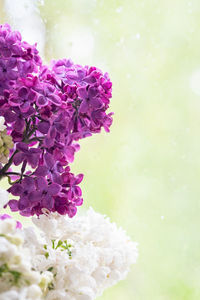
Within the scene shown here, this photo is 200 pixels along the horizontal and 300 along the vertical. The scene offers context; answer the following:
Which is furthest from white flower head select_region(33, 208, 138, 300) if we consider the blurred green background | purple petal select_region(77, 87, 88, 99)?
the blurred green background

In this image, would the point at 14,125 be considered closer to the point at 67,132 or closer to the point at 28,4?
the point at 67,132

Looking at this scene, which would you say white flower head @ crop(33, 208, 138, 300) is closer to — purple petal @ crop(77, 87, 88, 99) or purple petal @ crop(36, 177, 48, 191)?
purple petal @ crop(36, 177, 48, 191)

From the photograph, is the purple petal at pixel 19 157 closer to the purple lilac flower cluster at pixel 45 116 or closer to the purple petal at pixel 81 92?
the purple lilac flower cluster at pixel 45 116

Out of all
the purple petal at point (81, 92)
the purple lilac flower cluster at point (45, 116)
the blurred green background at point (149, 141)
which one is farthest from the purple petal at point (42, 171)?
the blurred green background at point (149, 141)

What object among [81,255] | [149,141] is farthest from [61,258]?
[149,141]

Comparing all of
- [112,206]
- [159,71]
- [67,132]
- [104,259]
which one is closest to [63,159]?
[67,132]

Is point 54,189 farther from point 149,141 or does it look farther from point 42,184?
point 149,141
